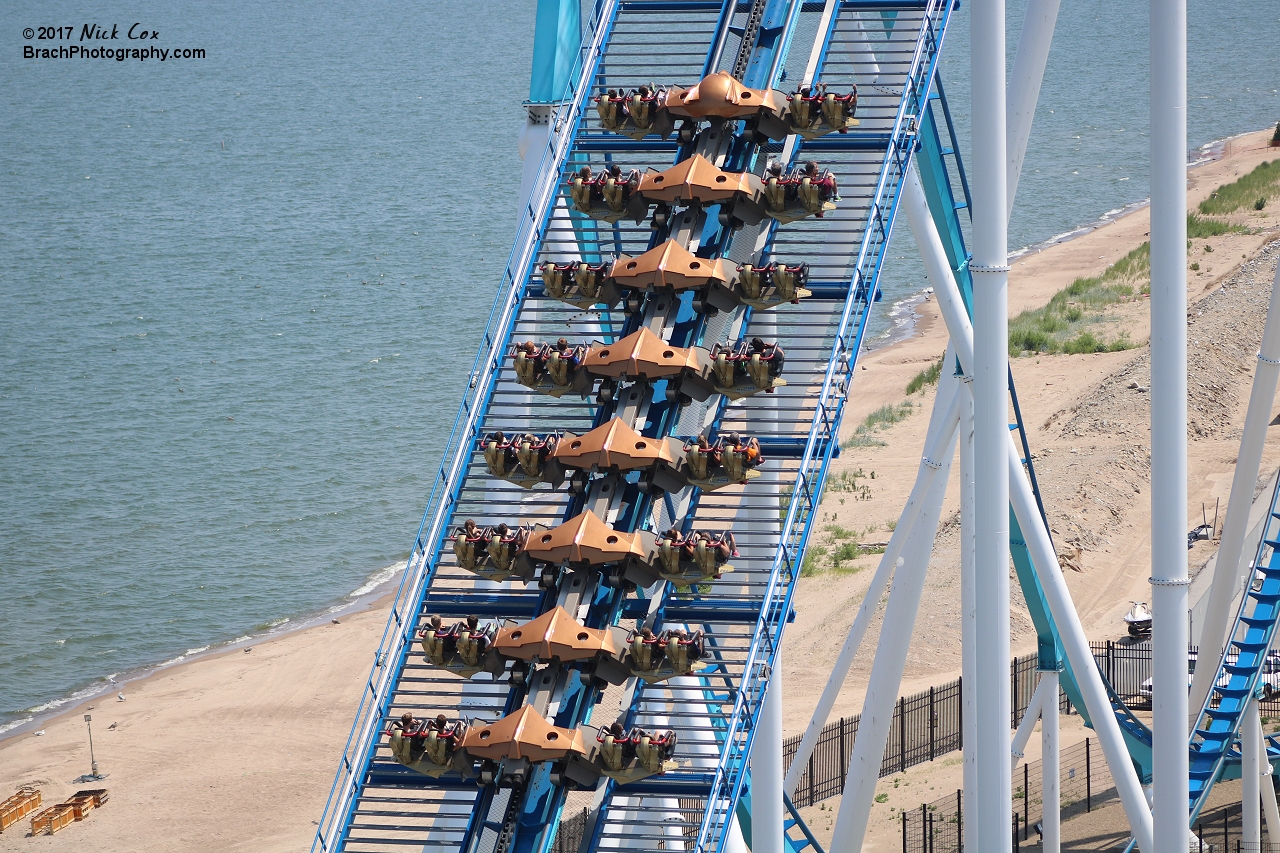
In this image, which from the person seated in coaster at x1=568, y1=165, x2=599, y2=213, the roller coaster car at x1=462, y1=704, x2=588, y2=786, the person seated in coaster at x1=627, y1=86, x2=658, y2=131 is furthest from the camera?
the person seated in coaster at x1=627, y1=86, x2=658, y2=131

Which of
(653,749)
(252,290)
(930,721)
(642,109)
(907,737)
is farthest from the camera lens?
(252,290)

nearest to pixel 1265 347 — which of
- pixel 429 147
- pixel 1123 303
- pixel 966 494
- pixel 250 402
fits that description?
pixel 966 494

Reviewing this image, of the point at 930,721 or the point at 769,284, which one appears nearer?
the point at 769,284

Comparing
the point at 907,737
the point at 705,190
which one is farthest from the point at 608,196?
the point at 907,737

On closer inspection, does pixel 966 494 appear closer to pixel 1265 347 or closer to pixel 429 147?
pixel 1265 347

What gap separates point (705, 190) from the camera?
58.2ft

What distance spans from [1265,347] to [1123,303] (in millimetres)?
41584

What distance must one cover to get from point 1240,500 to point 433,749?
12646 mm

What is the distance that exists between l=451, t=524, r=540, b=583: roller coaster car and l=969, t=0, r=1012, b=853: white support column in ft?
13.7

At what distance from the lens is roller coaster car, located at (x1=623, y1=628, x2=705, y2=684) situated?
15906mm

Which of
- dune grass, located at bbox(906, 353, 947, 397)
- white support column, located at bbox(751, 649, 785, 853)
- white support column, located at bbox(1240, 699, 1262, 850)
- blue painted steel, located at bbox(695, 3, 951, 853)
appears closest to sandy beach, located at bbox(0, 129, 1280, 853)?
dune grass, located at bbox(906, 353, 947, 397)

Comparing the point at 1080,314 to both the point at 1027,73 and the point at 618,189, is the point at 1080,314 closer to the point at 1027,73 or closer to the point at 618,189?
the point at 1027,73

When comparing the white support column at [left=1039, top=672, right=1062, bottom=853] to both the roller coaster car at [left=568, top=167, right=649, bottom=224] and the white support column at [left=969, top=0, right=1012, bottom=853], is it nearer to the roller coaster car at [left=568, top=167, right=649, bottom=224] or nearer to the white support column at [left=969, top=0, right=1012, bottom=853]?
the white support column at [left=969, top=0, right=1012, bottom=853]

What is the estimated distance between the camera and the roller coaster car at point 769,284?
17.5 m
